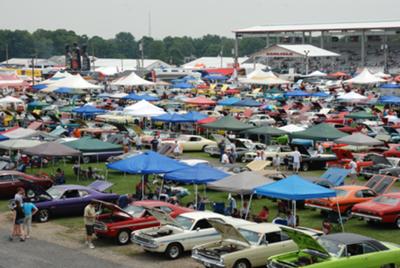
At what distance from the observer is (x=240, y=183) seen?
67.2 feet

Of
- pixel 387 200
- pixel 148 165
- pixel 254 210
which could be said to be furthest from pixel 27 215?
pixel 387 200

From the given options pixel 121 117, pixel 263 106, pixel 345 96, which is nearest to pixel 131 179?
pixel 121 117

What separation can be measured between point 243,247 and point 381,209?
18.2 ft

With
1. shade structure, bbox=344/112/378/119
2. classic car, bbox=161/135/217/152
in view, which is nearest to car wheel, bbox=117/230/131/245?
classic car, bbox=161/135/217/152

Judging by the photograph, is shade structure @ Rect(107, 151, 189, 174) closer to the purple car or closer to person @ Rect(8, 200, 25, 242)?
the purple car

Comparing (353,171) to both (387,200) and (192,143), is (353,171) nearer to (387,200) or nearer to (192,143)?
(387,200)

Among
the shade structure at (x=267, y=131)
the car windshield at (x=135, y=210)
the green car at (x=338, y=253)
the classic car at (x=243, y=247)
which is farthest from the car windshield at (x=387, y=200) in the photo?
the shade structure at (x=267, y=131)

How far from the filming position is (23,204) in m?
19.1

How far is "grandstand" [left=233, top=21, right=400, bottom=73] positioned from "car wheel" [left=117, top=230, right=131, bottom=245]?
99690 millimetres

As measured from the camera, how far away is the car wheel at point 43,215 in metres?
21.0

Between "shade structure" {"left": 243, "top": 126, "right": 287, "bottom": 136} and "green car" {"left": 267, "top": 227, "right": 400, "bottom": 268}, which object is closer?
"green car" {"left": 267, "top": 227, "right": 400, "bottom": 268}

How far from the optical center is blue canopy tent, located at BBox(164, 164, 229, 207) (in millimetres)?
21578

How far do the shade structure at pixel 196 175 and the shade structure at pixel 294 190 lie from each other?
2666mm

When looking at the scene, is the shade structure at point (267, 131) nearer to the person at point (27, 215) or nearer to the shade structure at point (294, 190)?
the shade structure at point (294, 190)
